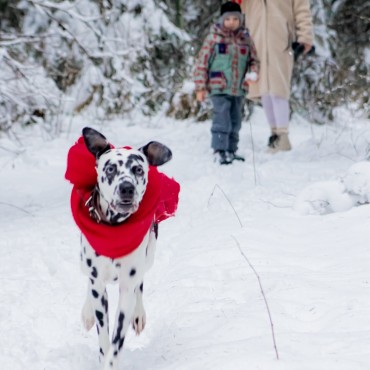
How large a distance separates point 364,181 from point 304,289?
2.04 m

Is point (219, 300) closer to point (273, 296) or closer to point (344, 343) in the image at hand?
point (273, 296)

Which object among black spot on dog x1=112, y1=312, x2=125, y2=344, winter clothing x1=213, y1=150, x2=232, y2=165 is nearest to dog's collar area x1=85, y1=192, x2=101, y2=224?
black spot on dog x1=112, y1=312, x2=125, y2=344

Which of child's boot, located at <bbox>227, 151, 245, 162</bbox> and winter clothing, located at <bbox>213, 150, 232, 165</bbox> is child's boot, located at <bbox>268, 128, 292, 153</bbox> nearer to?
child's boot, located at <bbox>227, 151, 245, 162</bbox>

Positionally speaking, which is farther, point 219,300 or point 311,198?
point 311,198

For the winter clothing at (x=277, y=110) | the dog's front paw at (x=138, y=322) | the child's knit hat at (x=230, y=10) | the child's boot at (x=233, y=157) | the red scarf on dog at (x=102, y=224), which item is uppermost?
the red scarf on dog at (x=102, y=224)

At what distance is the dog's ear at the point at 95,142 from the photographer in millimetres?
3473

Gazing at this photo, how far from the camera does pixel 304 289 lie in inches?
152

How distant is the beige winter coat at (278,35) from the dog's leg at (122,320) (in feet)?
21.0

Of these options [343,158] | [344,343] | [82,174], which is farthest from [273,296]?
[343,158]

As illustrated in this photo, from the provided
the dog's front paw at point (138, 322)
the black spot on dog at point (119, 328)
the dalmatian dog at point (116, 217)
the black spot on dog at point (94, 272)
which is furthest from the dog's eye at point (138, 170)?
the dog's front paw at point (138, 322)

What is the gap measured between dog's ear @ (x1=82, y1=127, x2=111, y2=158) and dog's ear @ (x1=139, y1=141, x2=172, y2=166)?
214mm

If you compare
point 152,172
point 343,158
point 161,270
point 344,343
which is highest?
point 152,172

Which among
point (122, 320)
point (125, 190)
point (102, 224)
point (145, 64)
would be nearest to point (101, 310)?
point (122, 320)

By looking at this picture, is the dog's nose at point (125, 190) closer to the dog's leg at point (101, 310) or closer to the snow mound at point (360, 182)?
the dog's leg at point (101, 310)
